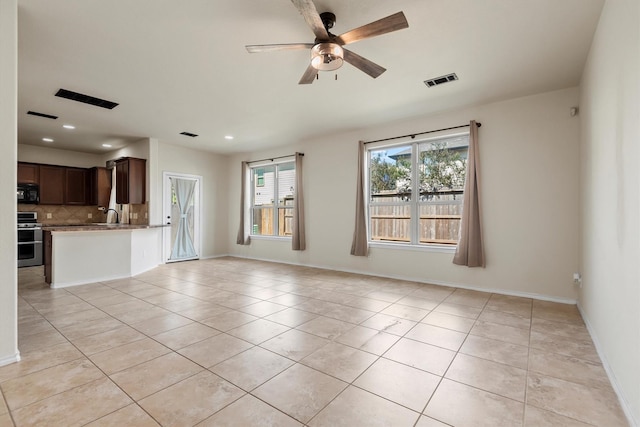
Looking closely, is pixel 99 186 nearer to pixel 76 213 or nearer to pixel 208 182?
pixel 76 213

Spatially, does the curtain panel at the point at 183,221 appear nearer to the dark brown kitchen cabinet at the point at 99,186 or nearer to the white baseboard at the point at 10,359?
the dark brown kitchen cabinet at the point at 99,186

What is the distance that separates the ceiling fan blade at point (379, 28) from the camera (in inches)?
81.7

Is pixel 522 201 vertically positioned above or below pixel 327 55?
below

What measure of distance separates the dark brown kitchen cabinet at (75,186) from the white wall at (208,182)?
257 cm

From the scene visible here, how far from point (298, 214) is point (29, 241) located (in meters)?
5.80

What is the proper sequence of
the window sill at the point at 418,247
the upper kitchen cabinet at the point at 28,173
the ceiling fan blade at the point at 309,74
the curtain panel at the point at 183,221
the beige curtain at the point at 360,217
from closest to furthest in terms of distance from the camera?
the ceiling fan blade at the point at 309,74 < the window sill at the point at 418,247 < the beige curtain at the point at 360,217 < the upper kitchen cabinet at the point at 28,173 < the curtain panel at the point at 183,221

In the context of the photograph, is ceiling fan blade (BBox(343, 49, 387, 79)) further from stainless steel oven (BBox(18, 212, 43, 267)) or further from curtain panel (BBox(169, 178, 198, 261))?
stainless steel oven (BBox(18, 212, 43, 267))

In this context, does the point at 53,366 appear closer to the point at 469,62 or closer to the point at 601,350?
the point at 601,350

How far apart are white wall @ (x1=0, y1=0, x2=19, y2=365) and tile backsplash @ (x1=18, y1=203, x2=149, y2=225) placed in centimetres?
445

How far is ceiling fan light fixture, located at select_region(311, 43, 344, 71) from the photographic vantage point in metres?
2.41

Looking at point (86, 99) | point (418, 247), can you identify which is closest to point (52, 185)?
point (86, 99)

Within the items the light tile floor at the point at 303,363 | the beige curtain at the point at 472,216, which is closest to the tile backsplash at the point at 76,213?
the light tile floor at the point at 303,363

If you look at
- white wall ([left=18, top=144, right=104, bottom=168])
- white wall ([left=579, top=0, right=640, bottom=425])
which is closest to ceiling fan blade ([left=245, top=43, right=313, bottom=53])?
white wall ([left=579, top=0, right=640, bottom=425])

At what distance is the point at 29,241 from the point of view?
6363mm
